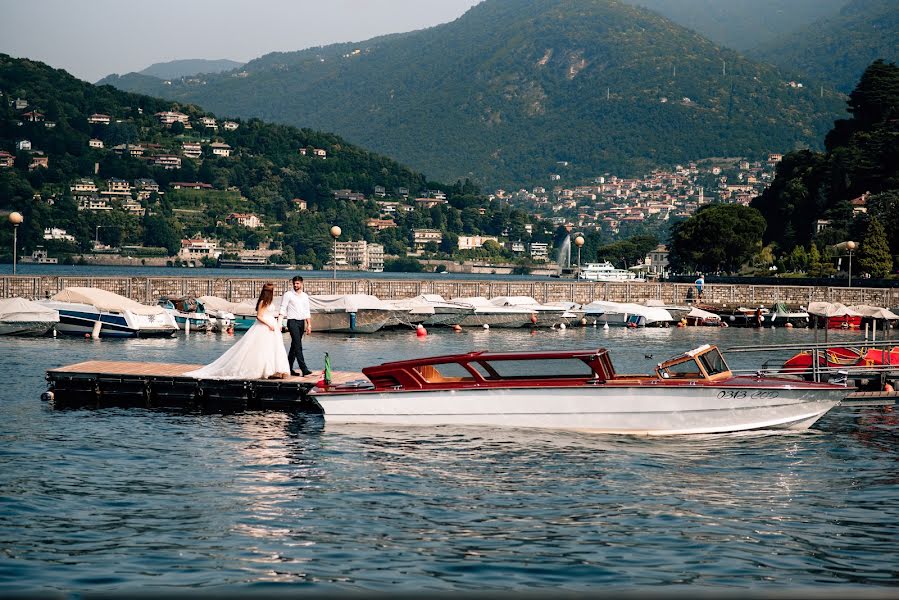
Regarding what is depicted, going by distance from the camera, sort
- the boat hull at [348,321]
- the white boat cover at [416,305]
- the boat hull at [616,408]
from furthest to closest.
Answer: the white boat cover at [416,305], the boat hull at [348,321], the boat hull at [616,408]

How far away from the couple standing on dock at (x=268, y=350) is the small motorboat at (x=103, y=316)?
30.5 meters

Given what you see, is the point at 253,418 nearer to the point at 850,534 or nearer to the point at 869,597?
the point at 850,534

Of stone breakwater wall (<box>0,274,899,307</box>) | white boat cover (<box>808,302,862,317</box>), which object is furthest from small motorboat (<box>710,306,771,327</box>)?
white boat cover (<box>808,302,862,317</box>)

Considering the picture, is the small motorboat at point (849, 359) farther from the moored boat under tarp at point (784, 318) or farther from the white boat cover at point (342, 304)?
the moored boat under tarp at point (784, 318)

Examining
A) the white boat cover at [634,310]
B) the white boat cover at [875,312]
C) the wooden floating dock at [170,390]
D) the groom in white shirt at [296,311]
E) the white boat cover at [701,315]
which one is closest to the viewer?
the groom in white shirt at [296,311]

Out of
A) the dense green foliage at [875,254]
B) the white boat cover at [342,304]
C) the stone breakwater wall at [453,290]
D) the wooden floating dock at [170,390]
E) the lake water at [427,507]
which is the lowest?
the lake water at [427,507]

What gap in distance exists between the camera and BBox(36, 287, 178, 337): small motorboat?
189ft

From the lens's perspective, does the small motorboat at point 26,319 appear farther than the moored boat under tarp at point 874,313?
No

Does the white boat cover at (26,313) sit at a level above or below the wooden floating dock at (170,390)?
above

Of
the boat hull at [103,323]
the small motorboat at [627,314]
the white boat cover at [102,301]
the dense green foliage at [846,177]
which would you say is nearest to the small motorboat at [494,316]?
the small motorboat at [627,314]

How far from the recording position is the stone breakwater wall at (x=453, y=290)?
73.2 m

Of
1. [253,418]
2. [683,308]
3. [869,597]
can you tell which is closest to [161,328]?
[253,418]

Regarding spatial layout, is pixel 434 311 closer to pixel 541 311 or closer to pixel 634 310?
pixel 541 311

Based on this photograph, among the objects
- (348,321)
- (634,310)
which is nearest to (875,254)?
(634,310)
